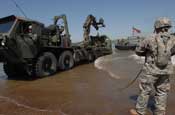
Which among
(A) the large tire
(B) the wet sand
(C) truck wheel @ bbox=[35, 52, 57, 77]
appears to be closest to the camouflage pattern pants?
(B) the wet sand

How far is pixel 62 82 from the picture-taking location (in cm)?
827

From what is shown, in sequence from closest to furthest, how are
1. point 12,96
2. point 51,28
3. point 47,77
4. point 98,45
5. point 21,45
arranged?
point 12,96
point 21,45
point 47,77
point 51,28
point 98,45

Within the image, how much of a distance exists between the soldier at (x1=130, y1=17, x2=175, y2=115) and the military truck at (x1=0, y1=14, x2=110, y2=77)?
511cm

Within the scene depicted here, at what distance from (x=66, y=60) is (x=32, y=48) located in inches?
115

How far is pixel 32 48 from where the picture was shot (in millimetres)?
8570

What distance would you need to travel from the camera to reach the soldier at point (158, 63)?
3.83 metres

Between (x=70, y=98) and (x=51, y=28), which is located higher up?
(x=51, y=28)

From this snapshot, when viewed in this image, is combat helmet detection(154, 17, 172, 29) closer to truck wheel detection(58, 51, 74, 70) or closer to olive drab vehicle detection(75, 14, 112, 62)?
truck wheel detection(58, 51, 74, 70)

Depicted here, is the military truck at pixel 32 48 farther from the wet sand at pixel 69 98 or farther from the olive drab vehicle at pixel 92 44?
the olive drab vehicle at pixel 92 44

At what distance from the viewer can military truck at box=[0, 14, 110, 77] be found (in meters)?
8.09

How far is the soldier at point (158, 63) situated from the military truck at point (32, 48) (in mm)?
5110

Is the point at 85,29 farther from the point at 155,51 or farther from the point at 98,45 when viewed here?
the point at 155,51

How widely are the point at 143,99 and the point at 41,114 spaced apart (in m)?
1.98

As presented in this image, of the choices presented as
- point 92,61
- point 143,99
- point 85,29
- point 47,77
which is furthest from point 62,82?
point 85,29
